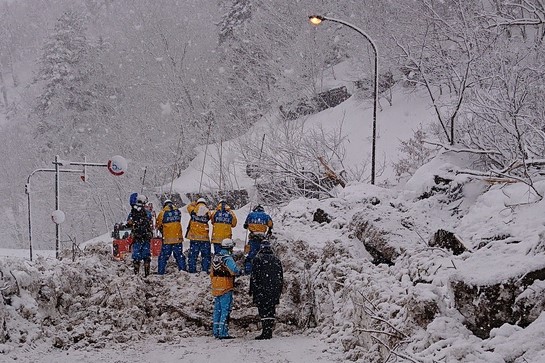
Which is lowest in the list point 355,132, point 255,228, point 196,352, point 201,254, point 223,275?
point 196,352

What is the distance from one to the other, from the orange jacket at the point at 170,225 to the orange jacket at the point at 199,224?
247mm

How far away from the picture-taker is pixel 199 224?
11961mm

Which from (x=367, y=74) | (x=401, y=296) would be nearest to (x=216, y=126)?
(x=367, y=74)

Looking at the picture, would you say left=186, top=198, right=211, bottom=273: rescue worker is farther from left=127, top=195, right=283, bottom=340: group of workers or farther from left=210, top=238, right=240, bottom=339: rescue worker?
left=210, top=238, right=240, bottom=339: rescue worker

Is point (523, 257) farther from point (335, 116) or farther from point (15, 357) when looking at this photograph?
point (335, 116)

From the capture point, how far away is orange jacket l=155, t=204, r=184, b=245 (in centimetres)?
1175

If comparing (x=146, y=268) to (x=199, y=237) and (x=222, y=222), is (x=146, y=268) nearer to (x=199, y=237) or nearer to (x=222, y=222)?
(x=199, y=237)

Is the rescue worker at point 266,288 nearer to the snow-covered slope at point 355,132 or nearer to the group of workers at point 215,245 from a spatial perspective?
the group of workers at point 215,245

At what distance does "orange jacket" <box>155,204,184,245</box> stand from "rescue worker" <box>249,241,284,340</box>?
9.29 feet

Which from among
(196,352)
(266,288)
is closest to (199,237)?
(266,288)

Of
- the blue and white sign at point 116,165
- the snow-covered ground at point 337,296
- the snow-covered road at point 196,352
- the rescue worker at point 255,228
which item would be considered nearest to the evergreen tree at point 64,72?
the blue and white sign at point 116,165

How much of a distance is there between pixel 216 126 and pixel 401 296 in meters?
34.3

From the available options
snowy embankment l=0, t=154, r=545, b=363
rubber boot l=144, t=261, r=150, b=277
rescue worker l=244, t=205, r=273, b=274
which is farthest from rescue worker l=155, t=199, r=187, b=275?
rescue worker l=244, t=205, r=273, b=274

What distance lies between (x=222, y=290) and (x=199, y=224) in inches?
113
